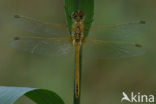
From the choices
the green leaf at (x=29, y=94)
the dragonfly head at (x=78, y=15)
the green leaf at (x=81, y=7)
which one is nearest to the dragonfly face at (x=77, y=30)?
the dragonfly head at (x=78, y=15)

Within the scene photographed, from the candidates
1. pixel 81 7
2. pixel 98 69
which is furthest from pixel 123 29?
pixel 98 69

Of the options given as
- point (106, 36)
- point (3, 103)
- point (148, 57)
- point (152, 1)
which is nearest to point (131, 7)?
point (152, 1)

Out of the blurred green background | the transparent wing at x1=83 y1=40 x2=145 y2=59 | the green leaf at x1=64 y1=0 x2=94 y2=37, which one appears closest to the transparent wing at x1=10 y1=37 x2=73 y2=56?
the transparent wing at x1=83 y1=40 x2=145 y2=59

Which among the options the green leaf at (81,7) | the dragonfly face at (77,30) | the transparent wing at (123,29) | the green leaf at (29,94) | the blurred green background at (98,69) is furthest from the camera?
the blurred green background at (98,69)

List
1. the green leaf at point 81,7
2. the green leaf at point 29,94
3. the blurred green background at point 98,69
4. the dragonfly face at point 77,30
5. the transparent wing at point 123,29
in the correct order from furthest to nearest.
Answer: the blurred green background at point 98,69, the transparent wing at point 123,29, the dragonfly face at point 77,30, the green leaf at point 81,7, the green leaf at point 29,94

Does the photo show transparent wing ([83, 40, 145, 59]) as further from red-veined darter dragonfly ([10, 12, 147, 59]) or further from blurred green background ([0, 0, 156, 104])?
blurred green background ([0, 0, 156, 104])

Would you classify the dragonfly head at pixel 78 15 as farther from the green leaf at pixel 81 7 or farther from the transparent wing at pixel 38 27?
the transparent wing at pixel 38 27

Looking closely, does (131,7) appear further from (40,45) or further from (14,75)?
Result: (40,45)
